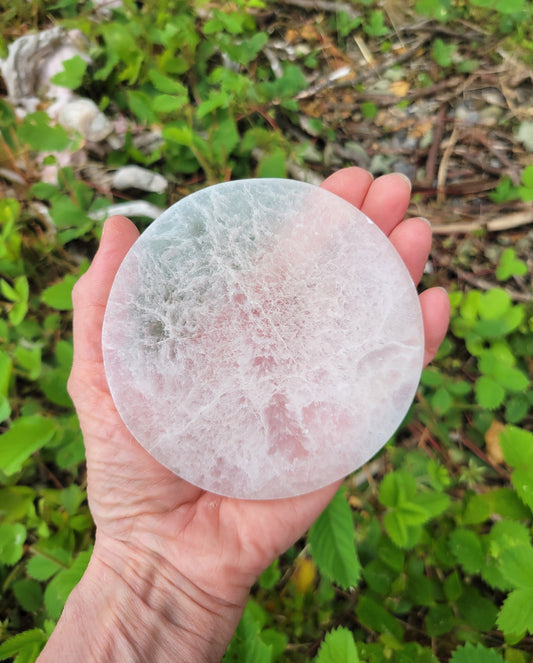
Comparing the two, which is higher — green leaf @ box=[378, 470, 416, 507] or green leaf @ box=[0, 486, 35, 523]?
green leaf @ box=[0, 486, 35, 523]

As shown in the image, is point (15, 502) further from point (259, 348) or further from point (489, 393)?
point (489, 393)

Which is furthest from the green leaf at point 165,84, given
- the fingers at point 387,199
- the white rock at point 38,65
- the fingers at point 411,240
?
the fingers at point 411,240

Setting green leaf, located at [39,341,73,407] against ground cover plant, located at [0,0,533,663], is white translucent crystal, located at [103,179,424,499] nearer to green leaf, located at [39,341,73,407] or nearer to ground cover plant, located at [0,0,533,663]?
ground cover plant, located at [0,0,533,663]

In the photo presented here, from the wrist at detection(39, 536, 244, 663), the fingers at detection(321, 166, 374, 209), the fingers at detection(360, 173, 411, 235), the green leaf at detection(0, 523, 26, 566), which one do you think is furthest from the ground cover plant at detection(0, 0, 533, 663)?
the fingers at detection(360, 173, 411, 235)

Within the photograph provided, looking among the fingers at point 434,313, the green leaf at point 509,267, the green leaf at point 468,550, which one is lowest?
the green leaf at point 468,550

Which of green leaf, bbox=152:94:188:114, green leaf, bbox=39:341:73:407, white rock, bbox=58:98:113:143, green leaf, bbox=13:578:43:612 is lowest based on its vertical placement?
green leaf, bbox=13:578:43:612

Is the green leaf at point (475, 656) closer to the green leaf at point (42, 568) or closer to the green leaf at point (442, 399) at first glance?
the green leaf at point (442, 399)
